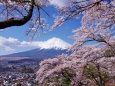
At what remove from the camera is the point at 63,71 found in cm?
1262

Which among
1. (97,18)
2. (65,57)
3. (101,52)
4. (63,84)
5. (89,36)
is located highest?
(97,18)

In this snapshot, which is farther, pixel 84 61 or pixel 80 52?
pixel 80 52

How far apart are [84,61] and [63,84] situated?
756cm

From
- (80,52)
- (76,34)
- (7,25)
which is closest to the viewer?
(7,25)

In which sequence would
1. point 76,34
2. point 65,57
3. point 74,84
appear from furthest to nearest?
point 65,57, point 74,84, point 76,34

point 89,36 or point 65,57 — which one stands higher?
point 89,36

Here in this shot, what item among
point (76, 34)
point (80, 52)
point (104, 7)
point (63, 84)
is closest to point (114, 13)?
point (104, 7)

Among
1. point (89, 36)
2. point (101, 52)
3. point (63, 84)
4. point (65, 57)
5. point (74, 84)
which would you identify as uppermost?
point (89, 36)

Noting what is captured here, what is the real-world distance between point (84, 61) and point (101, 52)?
0.84m

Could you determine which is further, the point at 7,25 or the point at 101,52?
the point at 101,52

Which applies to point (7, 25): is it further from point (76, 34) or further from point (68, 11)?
point (76, 34)

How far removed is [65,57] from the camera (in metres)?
13.6

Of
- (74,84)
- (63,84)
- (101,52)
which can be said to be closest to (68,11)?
(101,52)

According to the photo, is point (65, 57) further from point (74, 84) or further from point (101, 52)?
point (101, 52)
